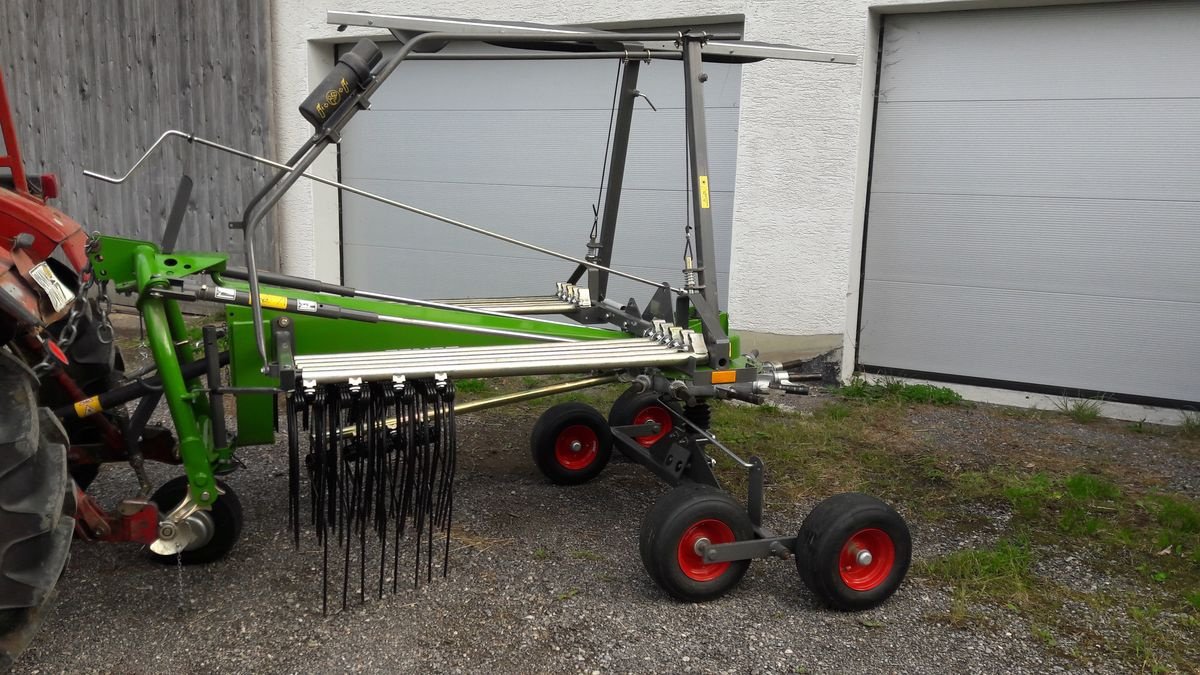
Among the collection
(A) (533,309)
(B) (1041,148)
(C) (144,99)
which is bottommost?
(A) (533,309)

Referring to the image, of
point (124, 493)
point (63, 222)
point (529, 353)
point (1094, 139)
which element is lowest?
point (124, 493)

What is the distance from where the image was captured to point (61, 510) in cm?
252

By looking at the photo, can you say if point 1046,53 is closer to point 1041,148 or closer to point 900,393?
point 1041,148

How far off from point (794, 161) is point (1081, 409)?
227 centimetres

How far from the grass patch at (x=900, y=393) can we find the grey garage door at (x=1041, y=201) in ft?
0.51

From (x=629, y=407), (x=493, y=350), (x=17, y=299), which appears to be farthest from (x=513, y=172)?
(x=17, y=299)

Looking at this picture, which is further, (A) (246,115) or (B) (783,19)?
(A) (246,115)

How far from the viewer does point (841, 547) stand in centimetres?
323

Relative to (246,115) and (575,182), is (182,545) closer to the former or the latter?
(575,182)

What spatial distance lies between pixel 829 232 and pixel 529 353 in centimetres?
342

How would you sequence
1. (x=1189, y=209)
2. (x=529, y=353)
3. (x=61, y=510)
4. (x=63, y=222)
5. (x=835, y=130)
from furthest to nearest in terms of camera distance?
1. (x=835, y=130)
2. (x=1189, y=209)
3. (x=529, y=353)
4. (x=63, y=222)
5. (x=61, y=510)

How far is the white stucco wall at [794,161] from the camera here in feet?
20.0

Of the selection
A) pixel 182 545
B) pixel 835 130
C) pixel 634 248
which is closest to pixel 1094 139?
pixel 835 130

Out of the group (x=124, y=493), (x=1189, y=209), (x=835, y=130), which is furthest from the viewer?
(x=835, y=130)
